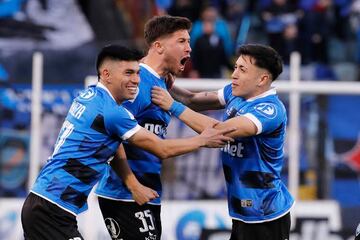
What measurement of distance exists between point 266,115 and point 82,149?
142 centimetres

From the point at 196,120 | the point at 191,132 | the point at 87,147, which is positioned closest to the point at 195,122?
the point at 196,120

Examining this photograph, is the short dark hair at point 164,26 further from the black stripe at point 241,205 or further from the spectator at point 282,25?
the spectator at point 282,25

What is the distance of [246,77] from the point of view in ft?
26.1

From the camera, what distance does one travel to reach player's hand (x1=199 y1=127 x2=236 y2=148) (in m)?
7.67

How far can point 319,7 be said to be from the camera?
15.7 meters

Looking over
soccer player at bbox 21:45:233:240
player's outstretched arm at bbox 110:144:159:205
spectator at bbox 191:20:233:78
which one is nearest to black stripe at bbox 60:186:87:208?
soccer player at bbox 21:45:233:240

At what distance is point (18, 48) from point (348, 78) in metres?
4.66

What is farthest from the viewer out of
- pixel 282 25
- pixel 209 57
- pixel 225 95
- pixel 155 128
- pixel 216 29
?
pixel 282 25

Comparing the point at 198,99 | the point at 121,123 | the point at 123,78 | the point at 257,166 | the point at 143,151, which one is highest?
the point at 123,78

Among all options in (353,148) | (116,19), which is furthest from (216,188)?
(116,19)

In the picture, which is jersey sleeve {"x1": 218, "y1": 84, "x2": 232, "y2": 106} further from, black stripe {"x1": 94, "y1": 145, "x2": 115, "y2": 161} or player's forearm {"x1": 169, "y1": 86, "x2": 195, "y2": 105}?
black stripe {"x1": 94, "y1": 145, "x2": 115, "y2": 161}

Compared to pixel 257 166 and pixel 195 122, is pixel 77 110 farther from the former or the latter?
pixel 257 166

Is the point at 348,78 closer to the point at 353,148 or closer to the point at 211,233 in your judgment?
the point at 353,148

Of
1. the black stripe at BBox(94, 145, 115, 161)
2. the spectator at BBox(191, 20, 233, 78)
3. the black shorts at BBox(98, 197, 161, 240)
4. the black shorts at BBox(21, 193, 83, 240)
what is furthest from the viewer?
the spectator at BBox(191, 20, 233, 78)
